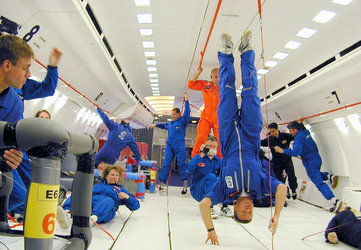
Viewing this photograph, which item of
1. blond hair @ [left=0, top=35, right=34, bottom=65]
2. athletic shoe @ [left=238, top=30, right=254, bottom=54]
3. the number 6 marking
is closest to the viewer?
the number 6 marking

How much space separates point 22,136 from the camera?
738mm

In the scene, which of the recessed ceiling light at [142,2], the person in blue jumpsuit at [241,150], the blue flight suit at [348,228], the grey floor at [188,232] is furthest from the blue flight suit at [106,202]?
the recessed ceiling light at [142,2]

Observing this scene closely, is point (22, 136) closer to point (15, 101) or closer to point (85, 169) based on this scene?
point (85, 169)

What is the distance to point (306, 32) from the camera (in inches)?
156

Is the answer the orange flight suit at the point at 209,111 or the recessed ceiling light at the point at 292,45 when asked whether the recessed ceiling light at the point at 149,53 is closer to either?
the orange flight suit at the point at 209,111

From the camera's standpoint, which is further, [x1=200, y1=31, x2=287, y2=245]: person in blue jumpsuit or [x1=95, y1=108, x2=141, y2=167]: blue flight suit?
[x1=95, y1=108, x2=141, y2=167]: blue flight suit

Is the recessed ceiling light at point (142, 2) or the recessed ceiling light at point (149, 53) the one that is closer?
the recessed ceiling light at point (142, 2)

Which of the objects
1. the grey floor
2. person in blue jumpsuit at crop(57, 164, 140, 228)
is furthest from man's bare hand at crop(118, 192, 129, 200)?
the grey floor

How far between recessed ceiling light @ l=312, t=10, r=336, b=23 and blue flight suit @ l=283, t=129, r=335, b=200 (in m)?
2.85

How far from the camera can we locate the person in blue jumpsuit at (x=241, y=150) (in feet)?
7.78

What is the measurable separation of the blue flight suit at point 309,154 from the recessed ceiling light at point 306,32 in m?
2.53

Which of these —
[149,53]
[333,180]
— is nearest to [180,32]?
[149,53]

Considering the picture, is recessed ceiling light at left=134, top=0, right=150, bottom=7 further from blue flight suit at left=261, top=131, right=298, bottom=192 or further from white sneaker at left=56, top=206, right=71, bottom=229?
blue flight suit at left=261, top=131, right=298, bottom=192

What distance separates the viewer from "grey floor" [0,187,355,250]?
7.77 ft
